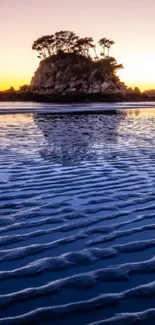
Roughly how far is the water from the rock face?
135018mm

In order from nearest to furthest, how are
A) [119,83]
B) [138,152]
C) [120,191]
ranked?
[120,191]
[138,152]
[119,83]

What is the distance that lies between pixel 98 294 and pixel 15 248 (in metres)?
1.78

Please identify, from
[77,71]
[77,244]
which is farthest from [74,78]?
[77,244]

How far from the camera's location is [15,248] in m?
5.36

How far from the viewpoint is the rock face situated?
144250mm

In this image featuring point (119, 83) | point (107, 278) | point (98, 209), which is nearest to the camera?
point (107, 278)

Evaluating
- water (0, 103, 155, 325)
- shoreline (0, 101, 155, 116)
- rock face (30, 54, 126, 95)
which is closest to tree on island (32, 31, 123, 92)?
rock face (30, 54, 126, 95)

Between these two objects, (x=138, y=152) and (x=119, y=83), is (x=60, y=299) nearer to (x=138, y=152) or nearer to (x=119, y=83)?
(x=138, y=152)

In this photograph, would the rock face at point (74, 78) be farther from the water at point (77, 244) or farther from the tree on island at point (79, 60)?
the water at point (77, 244)

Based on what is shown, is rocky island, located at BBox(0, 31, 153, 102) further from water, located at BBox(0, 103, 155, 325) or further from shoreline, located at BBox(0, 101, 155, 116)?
water, located at BBox(0, 103, 155, 325)

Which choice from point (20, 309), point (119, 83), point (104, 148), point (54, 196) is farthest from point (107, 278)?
point (119, 83)

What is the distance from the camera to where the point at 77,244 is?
5520 millimetres

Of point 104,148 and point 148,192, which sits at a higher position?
point 104,148

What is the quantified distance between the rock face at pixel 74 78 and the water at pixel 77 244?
135 meters
